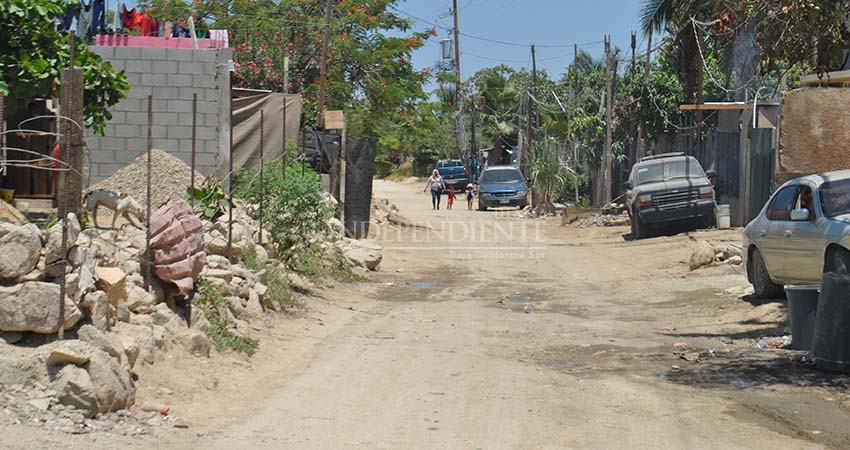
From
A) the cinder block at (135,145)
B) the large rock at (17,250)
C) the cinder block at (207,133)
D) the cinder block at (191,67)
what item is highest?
the cinder block at (191,67)

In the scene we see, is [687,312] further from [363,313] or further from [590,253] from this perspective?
[590,253]

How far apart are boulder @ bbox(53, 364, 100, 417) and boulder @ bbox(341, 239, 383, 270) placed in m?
11.6

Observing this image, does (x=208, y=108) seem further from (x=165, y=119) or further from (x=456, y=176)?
(x=456, y=176)

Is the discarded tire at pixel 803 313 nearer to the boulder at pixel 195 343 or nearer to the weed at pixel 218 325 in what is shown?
the weed at pixel 218 325

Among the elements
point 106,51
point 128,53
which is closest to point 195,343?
point 128,53

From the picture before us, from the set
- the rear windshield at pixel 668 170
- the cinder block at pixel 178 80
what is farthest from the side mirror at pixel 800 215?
the rear windshield at pixel 668 170

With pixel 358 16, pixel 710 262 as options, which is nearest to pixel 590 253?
pixel 710 262

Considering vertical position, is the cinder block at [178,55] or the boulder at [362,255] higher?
the cinder block at [178,55]

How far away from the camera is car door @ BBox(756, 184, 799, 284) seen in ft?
42.8

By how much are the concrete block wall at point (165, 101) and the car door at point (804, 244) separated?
970cm

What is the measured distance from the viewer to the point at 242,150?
21.2 metres

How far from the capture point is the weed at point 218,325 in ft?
34.2

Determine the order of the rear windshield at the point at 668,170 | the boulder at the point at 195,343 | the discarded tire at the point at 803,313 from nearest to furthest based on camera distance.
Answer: the boulder at the point at 195,343 → the discarded tire at the point at 803,313 → the rear windshield at the point at 668,170

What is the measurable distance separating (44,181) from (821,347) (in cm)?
952
